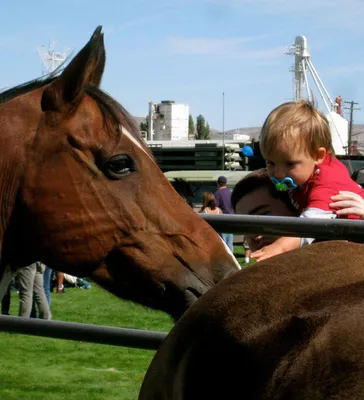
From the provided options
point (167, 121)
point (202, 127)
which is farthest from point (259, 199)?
point (202, 127)

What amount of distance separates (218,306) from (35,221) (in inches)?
51.1

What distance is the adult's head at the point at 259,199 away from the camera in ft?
9.18

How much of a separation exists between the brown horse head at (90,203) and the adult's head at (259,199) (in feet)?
0.75

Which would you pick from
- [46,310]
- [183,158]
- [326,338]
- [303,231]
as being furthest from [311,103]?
[183,158]

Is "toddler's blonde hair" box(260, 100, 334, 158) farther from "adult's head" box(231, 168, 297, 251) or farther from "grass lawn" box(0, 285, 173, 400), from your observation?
"grass lawn" box(0, 285, 173, 400)

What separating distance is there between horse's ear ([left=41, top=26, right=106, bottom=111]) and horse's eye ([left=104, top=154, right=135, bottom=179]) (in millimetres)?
250

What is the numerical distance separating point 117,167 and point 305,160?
712mm

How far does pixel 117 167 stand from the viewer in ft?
9.14

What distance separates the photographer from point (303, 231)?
97.7 inches

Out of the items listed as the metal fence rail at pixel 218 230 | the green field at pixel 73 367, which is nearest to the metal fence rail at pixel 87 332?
the metal fence rail at pixel 218 230

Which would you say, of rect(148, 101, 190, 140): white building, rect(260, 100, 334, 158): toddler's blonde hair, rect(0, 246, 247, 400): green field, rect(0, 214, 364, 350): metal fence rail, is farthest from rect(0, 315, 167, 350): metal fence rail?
rect(148, 101, 190, 140): white building

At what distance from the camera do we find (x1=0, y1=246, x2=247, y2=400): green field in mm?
6684

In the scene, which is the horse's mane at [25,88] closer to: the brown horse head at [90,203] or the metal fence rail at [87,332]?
the brown horse head at [90,203]

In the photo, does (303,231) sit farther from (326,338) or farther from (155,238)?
(326,338)
